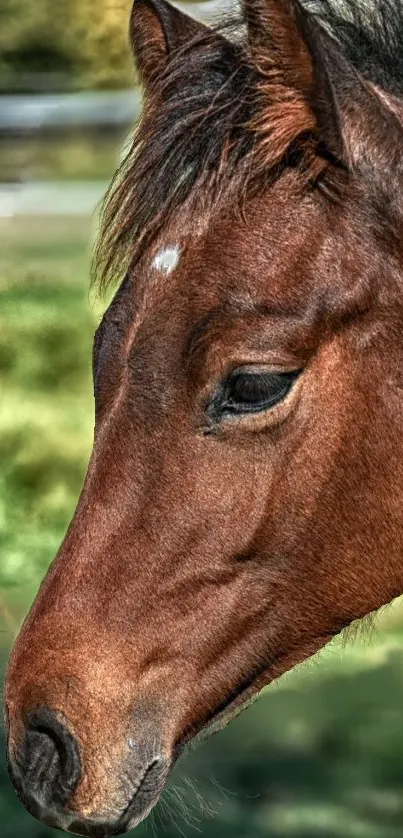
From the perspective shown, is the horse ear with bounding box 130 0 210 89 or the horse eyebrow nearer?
the horse eyebrow

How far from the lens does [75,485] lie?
5.57 metres

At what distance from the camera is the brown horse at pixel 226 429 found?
170 centimetres

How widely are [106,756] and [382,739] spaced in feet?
7.77

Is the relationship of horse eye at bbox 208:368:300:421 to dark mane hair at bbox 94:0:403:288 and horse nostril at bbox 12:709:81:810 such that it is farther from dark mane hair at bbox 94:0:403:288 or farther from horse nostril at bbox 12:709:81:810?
horse nostril at bbox 12:709:81:810

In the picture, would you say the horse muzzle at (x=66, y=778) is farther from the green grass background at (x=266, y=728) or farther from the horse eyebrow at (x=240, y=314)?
the horse eyebrow at (x=240, y=314)

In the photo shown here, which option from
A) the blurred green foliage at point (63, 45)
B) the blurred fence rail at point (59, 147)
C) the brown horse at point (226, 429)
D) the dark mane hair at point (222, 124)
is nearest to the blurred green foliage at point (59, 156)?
the blurred fence rail at point (59, 147)

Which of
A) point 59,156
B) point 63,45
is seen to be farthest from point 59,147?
point 63,45

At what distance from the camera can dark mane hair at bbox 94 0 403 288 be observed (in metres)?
1.76

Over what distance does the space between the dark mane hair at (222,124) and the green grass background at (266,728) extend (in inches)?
36.0

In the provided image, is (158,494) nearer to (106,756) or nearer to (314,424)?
(314,424)

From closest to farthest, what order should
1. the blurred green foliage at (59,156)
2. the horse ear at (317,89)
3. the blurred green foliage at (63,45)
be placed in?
1. the horse ear at (317,89)
2. the blurred green foliage at (63,45)
3. the blurred green foliage at (59,156)

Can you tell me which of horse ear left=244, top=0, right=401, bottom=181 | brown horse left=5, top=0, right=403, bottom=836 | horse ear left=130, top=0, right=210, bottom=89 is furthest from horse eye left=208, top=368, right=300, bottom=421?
horse ear left=130, top=0, right=210, bottom=89

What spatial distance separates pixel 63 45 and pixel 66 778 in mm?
6063

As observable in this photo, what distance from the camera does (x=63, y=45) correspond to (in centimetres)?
708
